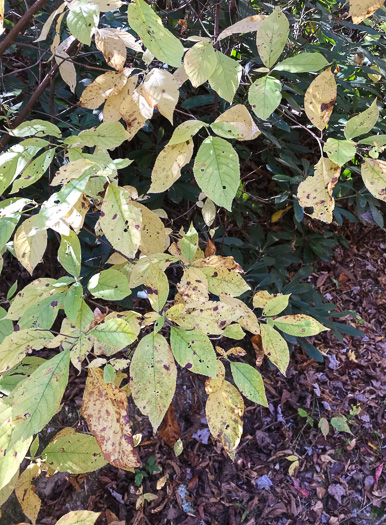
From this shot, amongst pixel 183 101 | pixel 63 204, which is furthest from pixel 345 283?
pixel 63 204

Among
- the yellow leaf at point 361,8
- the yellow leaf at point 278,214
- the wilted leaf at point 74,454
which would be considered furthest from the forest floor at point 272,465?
the yellow leaf at point 361,8

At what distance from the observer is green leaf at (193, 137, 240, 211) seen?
2.24 ft

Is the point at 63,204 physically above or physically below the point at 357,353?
above

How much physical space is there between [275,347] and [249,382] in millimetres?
94

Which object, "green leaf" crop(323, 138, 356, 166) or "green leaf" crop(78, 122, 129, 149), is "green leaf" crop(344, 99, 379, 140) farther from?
"green leaf" crop(78, 122, 129, 149)

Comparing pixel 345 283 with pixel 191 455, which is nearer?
pixel 191 455

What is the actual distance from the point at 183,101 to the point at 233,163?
1214mm

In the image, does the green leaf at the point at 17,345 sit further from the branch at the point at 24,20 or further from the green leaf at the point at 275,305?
the branch at the point at 24,20

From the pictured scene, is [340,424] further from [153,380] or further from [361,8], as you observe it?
[361,8]

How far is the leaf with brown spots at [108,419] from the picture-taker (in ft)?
2.15

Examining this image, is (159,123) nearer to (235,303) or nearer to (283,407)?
(235,303)

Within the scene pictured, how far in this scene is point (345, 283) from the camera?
313 centimetres

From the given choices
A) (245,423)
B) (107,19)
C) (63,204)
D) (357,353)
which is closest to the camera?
(63,204)

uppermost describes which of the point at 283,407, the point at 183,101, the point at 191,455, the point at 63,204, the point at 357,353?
the point at 63,204
